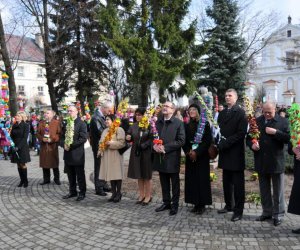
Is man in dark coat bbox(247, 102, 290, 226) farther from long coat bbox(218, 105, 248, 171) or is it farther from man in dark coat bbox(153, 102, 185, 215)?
man in dark coat bbox(153, 102, 185, 215)

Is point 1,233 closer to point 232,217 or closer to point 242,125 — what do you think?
point 232,217

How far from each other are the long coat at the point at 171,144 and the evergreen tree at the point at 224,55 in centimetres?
1596

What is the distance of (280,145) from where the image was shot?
5359 millimetres

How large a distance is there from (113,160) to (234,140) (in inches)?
104

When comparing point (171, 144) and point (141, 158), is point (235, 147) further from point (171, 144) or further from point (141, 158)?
point (141, 158)

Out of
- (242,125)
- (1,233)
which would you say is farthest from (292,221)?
(1,233)

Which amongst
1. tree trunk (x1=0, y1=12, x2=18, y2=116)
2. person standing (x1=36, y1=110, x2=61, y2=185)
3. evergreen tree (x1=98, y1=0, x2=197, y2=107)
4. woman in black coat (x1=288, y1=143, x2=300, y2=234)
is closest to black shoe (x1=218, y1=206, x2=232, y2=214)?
woman in black coat (x1=288, y1=143, x2=300, y2=234)

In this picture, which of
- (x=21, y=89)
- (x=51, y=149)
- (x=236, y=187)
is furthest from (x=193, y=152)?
(x=21, y=89)

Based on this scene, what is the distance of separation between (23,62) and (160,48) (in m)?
39.7

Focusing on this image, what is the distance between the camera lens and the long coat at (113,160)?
6805 mm

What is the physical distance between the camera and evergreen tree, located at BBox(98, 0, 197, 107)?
18.2 meters

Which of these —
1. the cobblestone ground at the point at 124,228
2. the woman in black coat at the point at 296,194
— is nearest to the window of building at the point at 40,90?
the cobblestone ground at the point at 124,228

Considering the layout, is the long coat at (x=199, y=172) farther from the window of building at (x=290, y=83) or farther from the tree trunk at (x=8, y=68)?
the window of building at (x=290, y=83)

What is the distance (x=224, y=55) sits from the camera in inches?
→ 855
